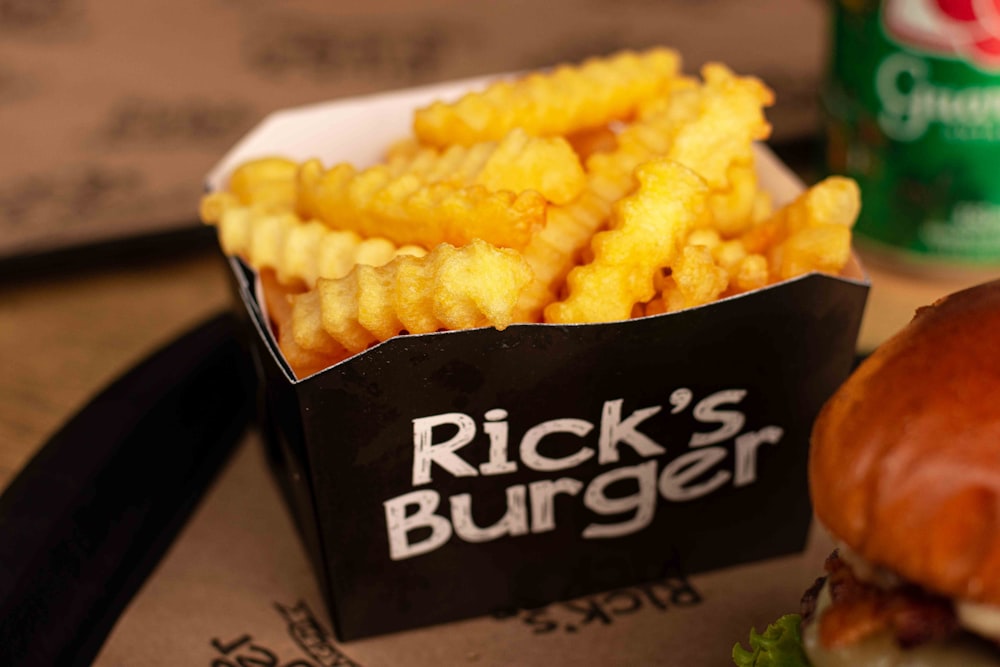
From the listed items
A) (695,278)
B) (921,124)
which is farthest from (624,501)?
(921,124)

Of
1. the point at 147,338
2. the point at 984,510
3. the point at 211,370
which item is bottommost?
the point at 147,338

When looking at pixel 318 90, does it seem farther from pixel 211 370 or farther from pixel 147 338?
pixel 211 370

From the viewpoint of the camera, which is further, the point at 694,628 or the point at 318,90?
the point at 318,90

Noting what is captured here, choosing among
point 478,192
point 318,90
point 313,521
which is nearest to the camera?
point 478,192

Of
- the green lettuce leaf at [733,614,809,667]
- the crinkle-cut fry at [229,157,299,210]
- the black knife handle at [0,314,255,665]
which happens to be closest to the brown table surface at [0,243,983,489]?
the black knife handle at [0,314,255,665]

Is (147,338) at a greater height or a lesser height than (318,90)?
lesser

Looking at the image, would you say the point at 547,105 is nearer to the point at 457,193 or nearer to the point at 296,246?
the point at 457,193

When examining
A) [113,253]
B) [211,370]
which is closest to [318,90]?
[113,253]

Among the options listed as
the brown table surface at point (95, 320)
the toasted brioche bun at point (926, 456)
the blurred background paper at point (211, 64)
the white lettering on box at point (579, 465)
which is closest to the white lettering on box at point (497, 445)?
the white lettering on box at point (579, 465)
